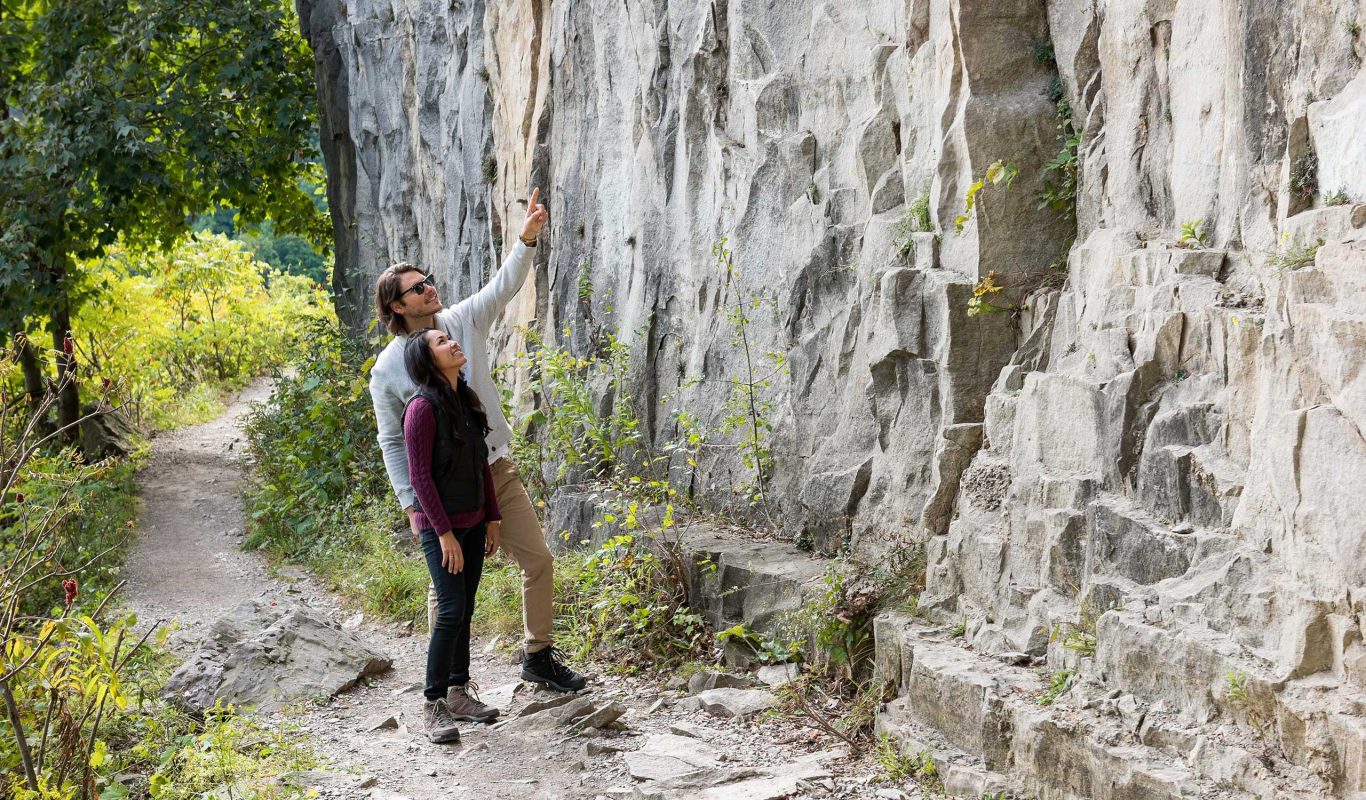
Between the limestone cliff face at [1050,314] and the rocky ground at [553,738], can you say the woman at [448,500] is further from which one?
the limestone cliff face at [1050,314]

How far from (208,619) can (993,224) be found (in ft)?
22.1

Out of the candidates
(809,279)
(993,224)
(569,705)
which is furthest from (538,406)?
(993,224)

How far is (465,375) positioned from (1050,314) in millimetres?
2588

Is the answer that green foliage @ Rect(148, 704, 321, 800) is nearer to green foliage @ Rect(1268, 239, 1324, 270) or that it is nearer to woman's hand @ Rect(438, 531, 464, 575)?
woman's hand @ Rect(438, 531, 464, 575)

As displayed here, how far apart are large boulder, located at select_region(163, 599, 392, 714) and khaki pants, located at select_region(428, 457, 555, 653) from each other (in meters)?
1.09

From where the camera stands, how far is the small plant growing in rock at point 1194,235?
4.14m

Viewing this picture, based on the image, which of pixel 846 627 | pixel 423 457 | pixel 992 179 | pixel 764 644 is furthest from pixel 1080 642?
pixel 423 457

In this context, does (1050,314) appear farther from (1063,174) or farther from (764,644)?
(764,644)

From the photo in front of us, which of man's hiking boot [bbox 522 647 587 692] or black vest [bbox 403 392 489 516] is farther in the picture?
man's hiking boot [bbox 522 647 587 692]

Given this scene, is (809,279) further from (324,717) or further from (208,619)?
(208,619)

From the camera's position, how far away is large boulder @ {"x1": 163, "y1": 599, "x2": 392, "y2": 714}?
19.8 ft

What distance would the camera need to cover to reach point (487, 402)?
5.50m

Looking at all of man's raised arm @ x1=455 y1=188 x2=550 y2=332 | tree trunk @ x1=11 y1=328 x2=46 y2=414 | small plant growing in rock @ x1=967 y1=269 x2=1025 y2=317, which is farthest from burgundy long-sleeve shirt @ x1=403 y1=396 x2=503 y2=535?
tree trunk @ x1=11 y1=328 x2=46 y2=414

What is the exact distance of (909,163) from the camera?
19.3 feet
